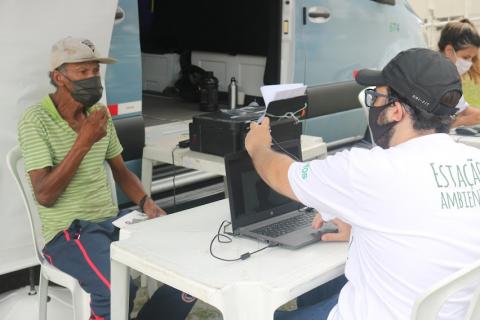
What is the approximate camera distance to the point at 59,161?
8.55 feet

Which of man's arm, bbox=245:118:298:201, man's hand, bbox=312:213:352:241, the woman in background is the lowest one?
man's hand, bbox=312:213:352:241

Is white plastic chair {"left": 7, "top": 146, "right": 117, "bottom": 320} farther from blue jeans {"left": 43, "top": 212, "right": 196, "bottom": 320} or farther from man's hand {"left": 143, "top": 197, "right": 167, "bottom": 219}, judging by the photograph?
man's hand {"left": 143, "top": 197, "right": 167, "bottom": 219}

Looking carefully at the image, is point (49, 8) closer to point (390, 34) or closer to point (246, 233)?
point (246, 233)

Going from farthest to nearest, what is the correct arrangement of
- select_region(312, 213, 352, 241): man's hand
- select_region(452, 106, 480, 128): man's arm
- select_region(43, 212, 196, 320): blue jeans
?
select_region(452, 106, 480, 128): man's arm → select_region(43, 212, 196, 320): blue jeans → select_region(312, 213, 352, 241): man's hand

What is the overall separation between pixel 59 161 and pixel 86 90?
0.32 meters

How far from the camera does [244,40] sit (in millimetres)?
5785

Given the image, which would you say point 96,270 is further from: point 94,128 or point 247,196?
point 247,196

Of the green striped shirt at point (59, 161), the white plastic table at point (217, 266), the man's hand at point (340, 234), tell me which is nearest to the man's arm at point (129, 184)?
the green striped shirt at point (59, 161)

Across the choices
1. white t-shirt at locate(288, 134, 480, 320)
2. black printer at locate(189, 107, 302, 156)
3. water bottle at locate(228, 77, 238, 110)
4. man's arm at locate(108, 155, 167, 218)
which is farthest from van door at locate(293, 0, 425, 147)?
Result: white t-shirt at locate(288, 134, 480, 320)

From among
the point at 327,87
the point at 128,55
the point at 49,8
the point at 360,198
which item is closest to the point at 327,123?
the point at 327,87

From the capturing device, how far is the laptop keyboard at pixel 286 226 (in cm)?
212

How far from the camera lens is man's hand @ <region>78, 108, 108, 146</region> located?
256 centimetres

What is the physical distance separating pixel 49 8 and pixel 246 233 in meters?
1.54

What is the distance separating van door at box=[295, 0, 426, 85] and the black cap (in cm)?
294
